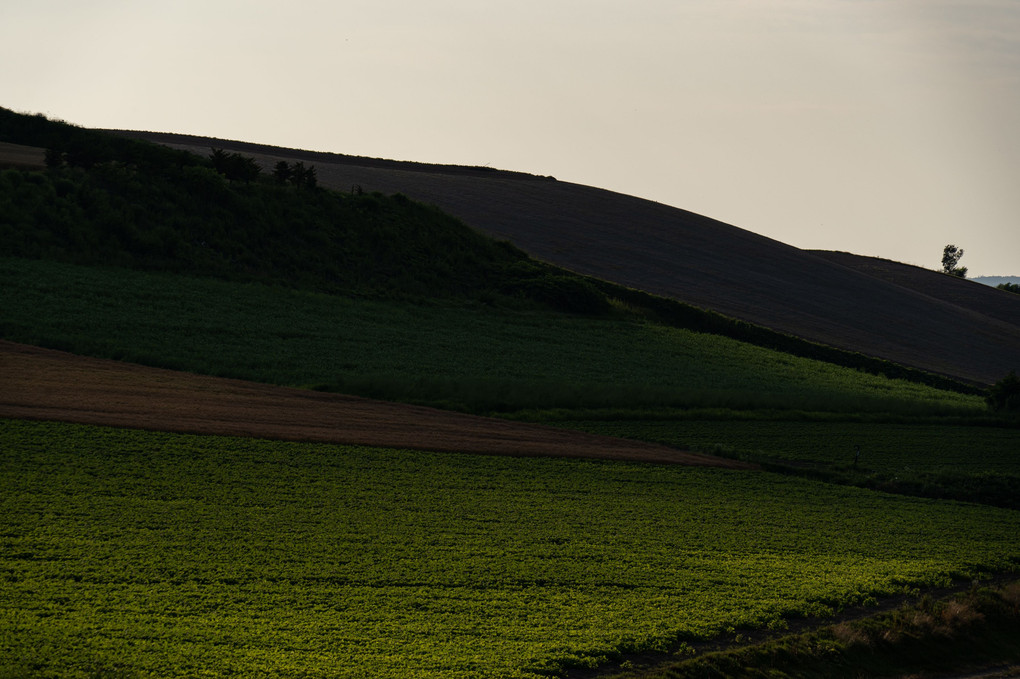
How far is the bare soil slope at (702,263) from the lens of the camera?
6806 centimetres

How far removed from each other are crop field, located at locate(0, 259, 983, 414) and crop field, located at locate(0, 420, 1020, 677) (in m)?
9.54

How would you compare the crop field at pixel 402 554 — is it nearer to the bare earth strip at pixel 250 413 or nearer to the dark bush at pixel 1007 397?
the bare earth strip at pixel 250 413

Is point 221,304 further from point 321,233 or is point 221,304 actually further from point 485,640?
point 485,640

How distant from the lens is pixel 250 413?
3106 centimetres

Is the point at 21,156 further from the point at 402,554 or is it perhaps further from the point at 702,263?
the point at 402,554

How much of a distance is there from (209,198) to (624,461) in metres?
38.0

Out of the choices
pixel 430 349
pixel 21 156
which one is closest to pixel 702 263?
pixel 430 349

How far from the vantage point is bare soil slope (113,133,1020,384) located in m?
68.1

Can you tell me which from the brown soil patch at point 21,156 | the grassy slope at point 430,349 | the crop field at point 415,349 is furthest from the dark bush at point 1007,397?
the brown soil patch at point 21,156

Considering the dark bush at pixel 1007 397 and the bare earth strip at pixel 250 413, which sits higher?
the dark bush at pixel 1007 397

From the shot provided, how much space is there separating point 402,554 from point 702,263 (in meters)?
62.7

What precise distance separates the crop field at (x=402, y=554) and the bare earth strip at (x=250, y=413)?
121cm

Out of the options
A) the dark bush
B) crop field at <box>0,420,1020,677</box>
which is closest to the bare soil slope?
the dark bush

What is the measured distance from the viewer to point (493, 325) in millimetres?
53375
